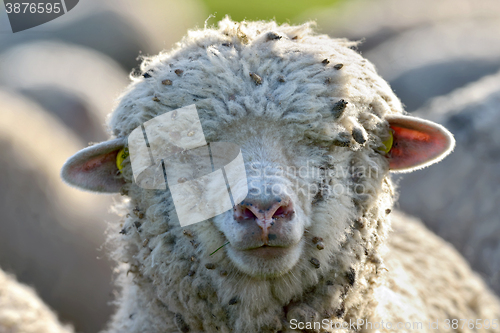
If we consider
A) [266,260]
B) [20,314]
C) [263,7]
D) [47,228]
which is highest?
[266,260]

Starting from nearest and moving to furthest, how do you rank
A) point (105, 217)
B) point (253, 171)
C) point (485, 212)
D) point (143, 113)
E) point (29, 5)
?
point (253, 171) → point (143, 113) → point (485, 212) → point (105, 217) → point (29, 5)

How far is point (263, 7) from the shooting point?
14.5 metres

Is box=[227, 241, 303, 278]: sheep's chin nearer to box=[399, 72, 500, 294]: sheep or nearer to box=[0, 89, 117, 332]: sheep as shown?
box=[399, 72, 500, 294]: sheep

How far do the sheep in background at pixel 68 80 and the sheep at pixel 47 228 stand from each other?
→ 1.10 m

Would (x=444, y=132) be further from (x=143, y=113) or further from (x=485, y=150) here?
(x=485, y=150)

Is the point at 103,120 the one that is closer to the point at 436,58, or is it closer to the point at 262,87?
the point at 262,87

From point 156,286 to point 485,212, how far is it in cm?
324

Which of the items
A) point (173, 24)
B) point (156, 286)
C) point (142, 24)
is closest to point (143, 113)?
point (156, 286)

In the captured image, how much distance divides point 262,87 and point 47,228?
330cm

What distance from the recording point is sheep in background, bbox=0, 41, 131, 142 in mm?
6305

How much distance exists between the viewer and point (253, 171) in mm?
1834

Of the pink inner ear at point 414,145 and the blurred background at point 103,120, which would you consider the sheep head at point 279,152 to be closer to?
the pink inner ear at point 414,145

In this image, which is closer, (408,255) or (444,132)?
(444,132)

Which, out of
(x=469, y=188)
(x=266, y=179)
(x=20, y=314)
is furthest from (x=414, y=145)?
(x=469, y=188)
